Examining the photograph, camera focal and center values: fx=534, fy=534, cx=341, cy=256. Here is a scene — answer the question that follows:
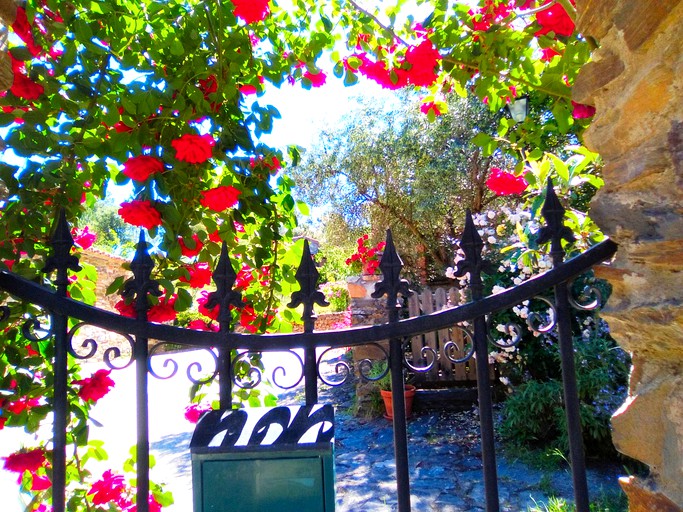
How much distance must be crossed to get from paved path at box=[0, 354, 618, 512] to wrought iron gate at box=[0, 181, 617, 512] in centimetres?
72

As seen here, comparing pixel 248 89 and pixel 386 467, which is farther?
pixel 386 467

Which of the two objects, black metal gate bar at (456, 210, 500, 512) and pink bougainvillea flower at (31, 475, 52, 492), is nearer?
black metal gate bar at (456, 210, 500, 512)

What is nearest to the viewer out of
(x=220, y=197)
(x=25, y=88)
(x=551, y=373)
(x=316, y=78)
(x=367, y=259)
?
(x=25, y=88)

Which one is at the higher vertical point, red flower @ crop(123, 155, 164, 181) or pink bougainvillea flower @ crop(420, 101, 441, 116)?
pink bougainvillea flower @ crop(420, 101, 441, 116)

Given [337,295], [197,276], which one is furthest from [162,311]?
[337,295]

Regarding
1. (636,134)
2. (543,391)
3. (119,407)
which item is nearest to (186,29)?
(636,134)

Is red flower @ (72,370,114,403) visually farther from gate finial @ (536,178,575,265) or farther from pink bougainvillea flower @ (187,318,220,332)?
gate finial @ (536,178,575,265)

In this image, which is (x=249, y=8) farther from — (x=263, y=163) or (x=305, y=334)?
(x=305, y=334)

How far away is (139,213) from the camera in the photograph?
1653 mm

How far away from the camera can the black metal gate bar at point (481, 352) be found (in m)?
1.31

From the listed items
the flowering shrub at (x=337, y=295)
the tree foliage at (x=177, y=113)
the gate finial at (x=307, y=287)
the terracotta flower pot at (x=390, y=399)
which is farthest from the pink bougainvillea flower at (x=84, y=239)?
the flowering shrub at (x=337, y=295)

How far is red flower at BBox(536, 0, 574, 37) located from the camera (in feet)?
5.66

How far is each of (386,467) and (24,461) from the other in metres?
2.82

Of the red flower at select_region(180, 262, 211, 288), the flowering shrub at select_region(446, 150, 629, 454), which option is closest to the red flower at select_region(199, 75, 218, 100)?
the red flower at select_region(180, 262, 211, 288)
